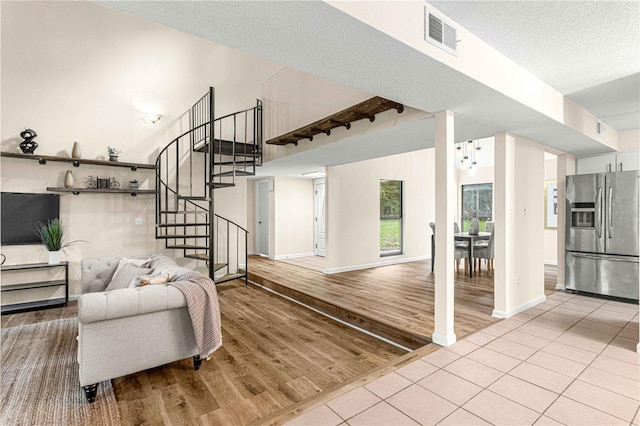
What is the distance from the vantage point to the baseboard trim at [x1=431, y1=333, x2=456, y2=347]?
3.00 metres

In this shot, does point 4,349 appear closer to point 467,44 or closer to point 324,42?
point 324,42

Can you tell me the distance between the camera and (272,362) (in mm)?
3029

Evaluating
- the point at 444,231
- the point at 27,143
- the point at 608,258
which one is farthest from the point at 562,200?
the point at 27,143

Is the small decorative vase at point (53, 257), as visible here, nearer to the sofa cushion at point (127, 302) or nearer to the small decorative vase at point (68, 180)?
the small decorative vase at point (68, 180)

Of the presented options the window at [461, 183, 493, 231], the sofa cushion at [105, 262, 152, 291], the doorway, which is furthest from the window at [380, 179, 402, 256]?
the sofa cushion at [105, 262, 152, 291]

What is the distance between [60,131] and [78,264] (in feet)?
6.79

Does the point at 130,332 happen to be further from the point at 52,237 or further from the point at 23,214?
the point at 23,214

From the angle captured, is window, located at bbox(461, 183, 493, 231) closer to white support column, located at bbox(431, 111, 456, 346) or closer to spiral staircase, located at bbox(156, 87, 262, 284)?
spiral staircase, located at bbox(156, 87, 262, 284)

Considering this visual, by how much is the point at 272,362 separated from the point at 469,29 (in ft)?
10.6

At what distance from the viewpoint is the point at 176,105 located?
579 centimetres

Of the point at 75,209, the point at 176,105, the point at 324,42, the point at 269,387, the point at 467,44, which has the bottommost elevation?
the point at 269,387

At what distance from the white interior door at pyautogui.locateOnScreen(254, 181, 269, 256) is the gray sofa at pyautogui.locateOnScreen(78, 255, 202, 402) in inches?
238

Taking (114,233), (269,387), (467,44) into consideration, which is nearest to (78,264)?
(114,233)

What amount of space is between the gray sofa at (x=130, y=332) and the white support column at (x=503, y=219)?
11.2 ft
